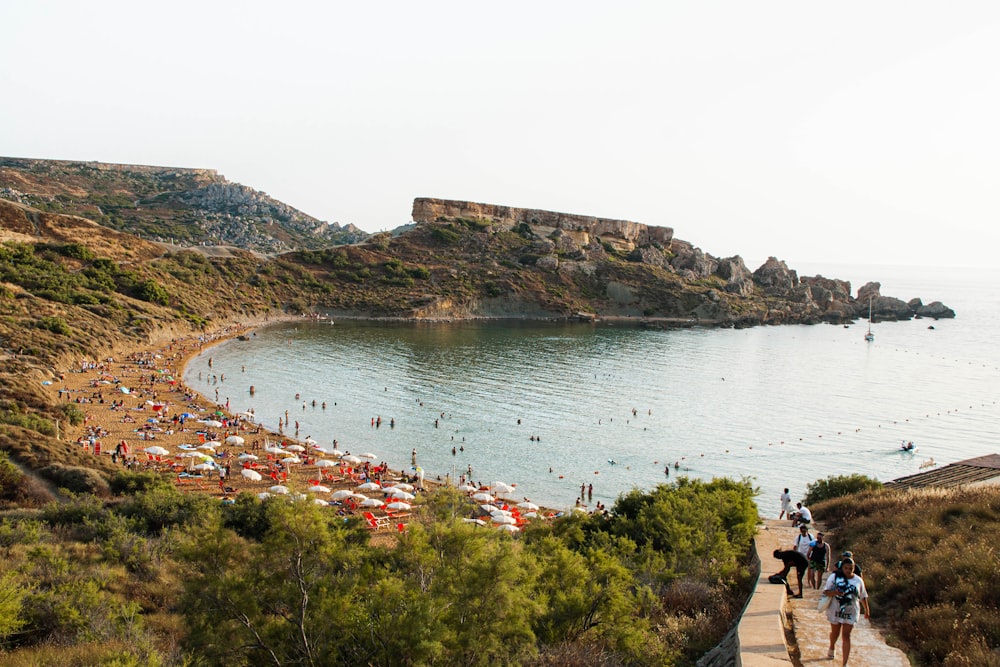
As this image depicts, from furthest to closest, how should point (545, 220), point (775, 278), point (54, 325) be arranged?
point (545, 220) → point (775, 278) → point (54, 325)

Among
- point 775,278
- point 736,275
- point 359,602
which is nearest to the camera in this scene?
point 359,602

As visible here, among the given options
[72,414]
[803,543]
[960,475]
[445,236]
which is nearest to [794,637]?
[803,543]

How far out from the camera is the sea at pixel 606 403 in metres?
36.0

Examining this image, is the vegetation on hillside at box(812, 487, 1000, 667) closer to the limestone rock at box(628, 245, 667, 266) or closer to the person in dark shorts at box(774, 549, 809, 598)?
the person in dark shorts at box(774, 549, 809, 598)

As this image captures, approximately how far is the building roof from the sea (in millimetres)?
5484

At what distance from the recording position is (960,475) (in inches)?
1041

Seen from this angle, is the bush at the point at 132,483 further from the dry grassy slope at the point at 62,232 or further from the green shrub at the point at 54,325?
the dry grassy slope at the point at 62,232

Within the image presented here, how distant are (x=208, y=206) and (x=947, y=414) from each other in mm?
157535

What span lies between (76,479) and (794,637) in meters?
22.3

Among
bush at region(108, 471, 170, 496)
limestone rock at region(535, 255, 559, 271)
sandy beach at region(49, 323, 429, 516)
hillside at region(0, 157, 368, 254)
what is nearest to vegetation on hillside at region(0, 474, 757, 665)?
Answer: bush at region(108, 471, 170, 496)

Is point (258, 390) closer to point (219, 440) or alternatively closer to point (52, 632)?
point (219, 440)

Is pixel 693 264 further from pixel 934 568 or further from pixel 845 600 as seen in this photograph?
pixel 845 600

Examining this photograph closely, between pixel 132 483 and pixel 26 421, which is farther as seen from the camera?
pixel 26 421

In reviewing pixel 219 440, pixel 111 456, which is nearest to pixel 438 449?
pixel 219 440
